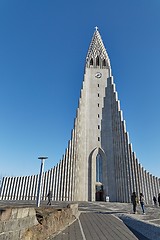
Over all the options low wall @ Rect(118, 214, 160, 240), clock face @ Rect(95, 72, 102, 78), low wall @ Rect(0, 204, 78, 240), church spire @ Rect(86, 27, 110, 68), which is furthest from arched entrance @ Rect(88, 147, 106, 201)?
low wall @ Rect(0, 204, 78, 240)

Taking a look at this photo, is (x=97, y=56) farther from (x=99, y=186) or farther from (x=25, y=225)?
(x=25, y=225)

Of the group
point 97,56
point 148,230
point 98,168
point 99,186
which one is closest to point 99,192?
point 99,186

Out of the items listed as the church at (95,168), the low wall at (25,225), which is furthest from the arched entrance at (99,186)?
the low wall at (25,225)

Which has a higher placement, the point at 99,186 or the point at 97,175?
the point at 97,175

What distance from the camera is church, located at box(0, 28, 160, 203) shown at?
→ 32625 mm

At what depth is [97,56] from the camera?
163 feet

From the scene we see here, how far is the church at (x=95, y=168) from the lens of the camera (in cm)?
3262

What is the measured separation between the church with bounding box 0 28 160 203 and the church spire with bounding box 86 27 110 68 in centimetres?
966

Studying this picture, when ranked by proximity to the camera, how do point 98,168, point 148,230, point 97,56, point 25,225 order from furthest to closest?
point 97,56 → point 98,168 → point 148,230 → point 25,225

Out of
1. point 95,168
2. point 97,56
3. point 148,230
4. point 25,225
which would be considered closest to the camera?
point 25,225

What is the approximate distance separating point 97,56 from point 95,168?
100 ft

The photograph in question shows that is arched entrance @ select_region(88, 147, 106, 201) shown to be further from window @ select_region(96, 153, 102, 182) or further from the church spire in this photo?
the church spire

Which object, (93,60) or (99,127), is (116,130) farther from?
(93,60)

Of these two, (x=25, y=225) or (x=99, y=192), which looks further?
(x=99, y=192)
